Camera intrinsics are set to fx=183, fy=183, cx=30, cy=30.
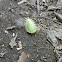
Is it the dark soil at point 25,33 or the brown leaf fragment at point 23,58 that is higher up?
the dark soil at point 25,33

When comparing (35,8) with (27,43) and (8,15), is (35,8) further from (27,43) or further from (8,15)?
(27,43)

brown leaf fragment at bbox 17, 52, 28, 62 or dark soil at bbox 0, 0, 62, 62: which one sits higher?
dark soil at bbox 0, 0, 62, 62

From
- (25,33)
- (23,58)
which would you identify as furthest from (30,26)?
(23,58)

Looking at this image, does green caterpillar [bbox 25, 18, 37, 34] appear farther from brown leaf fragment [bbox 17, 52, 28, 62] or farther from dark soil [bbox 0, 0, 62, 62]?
brown leaf fragment [bbox 17, 52, 28, 62]

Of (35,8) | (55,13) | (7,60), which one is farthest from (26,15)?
(7,60)

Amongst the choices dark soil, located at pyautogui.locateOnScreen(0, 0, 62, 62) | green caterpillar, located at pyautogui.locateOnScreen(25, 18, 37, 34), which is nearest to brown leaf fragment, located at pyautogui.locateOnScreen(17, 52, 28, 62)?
dark soil, located at pyautogui.locateOnScreen(0, 0, 62, 62)

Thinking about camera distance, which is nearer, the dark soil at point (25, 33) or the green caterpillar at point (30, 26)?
the dark soil at point (25, 33)

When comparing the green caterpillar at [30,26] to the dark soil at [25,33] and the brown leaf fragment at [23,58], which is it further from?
the brown leaf fragment at [23,58]

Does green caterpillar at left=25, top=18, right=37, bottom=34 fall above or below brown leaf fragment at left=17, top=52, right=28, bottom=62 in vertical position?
above

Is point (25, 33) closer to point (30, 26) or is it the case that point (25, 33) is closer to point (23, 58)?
point (30, 26)

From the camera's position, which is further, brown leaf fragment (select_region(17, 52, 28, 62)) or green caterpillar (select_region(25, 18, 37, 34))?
green caterpillar (select_region(25, 18, 37, 34))

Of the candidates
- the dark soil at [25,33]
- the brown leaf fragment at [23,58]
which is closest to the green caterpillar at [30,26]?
the dark soil at [25,33]
